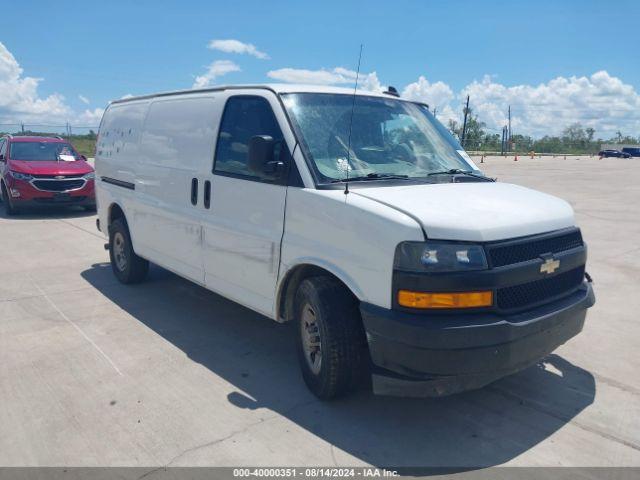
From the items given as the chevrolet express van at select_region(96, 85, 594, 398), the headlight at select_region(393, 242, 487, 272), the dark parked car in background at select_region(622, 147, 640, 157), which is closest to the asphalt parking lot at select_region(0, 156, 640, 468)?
the chevrolet express van at select_region(96, 85, 594, 398)

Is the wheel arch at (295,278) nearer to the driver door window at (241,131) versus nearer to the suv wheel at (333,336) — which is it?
the suv wheel at (333,336)

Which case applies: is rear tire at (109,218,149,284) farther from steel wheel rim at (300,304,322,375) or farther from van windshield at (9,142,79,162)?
van windshield at (9,142,79,162)

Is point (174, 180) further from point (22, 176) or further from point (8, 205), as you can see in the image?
point (8, 205)

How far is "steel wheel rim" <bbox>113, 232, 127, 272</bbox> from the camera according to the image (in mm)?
6792

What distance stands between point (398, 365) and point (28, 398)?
A: 263cm

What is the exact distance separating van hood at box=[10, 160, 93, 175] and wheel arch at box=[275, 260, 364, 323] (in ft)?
32.1

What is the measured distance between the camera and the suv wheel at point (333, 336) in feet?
12.0

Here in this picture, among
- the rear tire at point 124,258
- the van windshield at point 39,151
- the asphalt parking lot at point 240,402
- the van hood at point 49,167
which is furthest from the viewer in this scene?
the van windshield at point 39,151

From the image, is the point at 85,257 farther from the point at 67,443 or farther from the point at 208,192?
the point at 67,443

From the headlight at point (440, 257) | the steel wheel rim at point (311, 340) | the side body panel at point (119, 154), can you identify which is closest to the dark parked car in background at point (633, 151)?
the side body panel at point (119, 154)

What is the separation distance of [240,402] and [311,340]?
65 cm

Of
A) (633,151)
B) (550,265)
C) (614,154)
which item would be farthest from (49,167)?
(633,151)

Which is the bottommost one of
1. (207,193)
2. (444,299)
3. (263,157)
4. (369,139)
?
(444,299)

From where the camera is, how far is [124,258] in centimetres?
679
